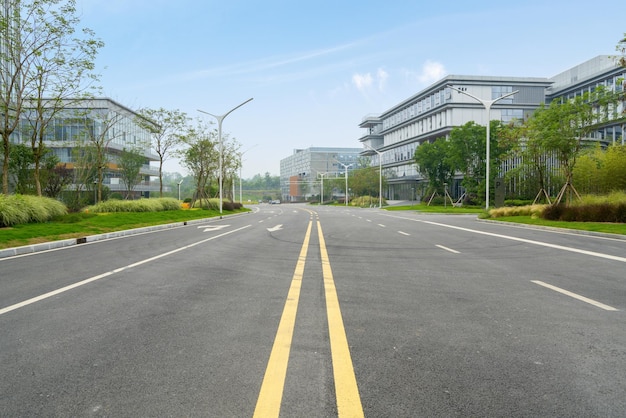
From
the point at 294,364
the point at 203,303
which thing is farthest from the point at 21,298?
the point at 294,364

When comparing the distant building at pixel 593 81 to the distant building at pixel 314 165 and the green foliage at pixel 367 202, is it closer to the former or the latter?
the green foliage at pixel 367 202

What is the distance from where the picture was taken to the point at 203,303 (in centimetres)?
578

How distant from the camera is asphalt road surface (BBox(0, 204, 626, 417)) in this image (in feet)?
9.63

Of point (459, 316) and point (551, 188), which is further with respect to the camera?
point (551, 188)

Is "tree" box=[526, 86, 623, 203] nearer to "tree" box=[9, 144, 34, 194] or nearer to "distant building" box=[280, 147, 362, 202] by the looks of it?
"tree" box=[9, 144, 34, 194]

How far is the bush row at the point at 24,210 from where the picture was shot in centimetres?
1568

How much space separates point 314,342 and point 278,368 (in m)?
0.70

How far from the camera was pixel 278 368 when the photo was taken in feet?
11.4

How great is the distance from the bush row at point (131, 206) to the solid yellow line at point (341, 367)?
25.5m

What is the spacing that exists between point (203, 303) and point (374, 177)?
269 ft

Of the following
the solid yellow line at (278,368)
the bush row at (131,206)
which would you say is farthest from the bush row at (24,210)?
the solid yellow line at (278,368)

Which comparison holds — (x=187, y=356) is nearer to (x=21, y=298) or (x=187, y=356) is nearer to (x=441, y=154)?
(x=21, y=298)

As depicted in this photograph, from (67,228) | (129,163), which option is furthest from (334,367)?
(129,163)

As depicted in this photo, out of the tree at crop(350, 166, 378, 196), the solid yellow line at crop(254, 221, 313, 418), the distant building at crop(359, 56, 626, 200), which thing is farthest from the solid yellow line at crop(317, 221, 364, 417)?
the tree at crop(350, 166, 378, 196)
